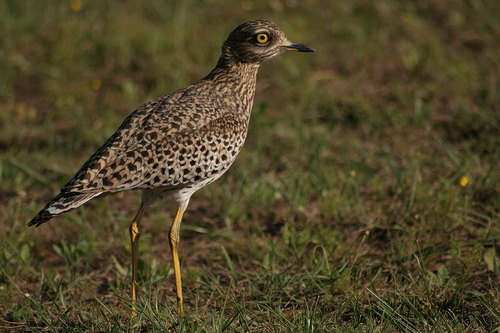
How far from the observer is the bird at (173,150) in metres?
4.87

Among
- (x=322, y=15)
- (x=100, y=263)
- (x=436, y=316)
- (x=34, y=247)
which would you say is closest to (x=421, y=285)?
(x=436, y=316)

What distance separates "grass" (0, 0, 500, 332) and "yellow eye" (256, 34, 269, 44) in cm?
121

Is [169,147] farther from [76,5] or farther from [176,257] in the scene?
[76,5]

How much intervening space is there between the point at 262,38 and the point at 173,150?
1.21 metres

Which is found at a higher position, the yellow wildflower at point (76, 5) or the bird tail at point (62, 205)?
the yellow wildflower at point (76, 5)

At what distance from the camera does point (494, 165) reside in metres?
6.38

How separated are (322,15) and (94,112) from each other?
308 cm

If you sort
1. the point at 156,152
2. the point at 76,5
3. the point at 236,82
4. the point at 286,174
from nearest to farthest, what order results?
the point at 156,152 < the point at 236,82 < the point at 286,174 < the point at 76,5

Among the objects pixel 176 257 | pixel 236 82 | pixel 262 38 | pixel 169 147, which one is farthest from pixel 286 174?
pixel 169 147

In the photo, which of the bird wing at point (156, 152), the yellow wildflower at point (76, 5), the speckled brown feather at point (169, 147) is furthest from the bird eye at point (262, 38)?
the yellow wildflower at point (76, 5)

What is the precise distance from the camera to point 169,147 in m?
5.05

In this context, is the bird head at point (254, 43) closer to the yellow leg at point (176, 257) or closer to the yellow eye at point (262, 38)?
the yellow eye at point (262, 38)

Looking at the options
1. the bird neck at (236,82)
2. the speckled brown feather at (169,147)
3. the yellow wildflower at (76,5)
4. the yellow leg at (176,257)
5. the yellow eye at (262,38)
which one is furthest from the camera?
the yellow wildflower at (76,5)

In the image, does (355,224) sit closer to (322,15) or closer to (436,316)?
(436,316)
